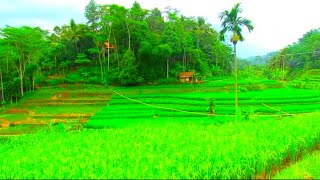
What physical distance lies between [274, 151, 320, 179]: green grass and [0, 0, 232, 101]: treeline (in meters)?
26.7

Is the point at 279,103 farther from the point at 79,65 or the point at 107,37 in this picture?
the point at 79,65

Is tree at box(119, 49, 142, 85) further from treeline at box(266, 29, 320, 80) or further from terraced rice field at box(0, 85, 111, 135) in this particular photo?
treeline at box(266, 29, 320, 80)

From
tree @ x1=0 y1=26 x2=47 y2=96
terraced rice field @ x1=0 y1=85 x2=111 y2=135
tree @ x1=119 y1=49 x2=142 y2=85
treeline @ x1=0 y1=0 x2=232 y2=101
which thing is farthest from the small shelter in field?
tree @ x1=0 y1=26 x2=47 y2=96

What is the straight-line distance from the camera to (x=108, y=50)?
37.0 meters

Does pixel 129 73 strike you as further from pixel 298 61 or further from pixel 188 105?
pixel 298 61

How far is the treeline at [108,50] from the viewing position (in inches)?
1298

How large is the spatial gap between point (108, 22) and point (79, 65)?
9393 mm

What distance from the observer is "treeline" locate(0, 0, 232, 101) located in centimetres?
3297

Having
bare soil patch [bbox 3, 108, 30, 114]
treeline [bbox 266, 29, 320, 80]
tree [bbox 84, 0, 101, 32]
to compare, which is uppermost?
tree [bbox 84, 0, 101, 32]

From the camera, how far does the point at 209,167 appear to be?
6.21 m

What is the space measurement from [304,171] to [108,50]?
32.6 metres

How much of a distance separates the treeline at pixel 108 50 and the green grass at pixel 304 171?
87.7 feet

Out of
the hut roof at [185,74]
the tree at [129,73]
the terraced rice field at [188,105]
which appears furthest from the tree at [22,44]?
the hut roof at [185,74]

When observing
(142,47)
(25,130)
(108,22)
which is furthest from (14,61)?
(25,130)
